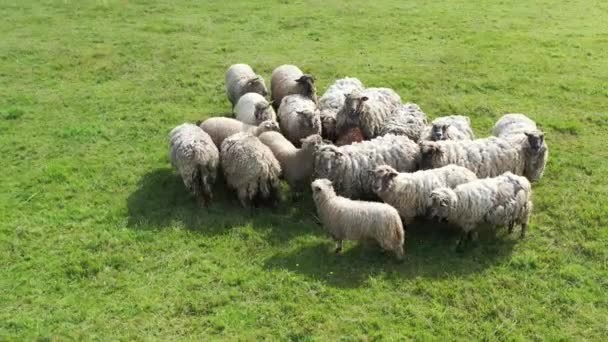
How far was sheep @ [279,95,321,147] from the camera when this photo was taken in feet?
35.8

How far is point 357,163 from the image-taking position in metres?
9.68

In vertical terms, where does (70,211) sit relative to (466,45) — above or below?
below

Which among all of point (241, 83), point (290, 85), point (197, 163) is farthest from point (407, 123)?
point (241, 83)

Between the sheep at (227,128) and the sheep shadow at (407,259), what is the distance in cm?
268

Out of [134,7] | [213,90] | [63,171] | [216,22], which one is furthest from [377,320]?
[134,7]

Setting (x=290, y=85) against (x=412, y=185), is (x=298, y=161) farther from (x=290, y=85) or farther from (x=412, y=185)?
(x=290, y=85)

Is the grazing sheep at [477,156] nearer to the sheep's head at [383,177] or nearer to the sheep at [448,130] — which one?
the sheep at [448,130]

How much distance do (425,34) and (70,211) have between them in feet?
42.1

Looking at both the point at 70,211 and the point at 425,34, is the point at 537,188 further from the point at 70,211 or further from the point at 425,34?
the point at 425,34

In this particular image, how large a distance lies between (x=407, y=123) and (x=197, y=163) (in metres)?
3.92

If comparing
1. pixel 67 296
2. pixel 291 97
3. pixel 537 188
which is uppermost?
pixel 291 97

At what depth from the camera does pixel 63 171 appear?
11117 millimetres

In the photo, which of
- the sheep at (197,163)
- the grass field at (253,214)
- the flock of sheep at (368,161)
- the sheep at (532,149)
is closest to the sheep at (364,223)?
the flock of sheep at (368,161)

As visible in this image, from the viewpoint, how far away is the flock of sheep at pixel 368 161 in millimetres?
8664
